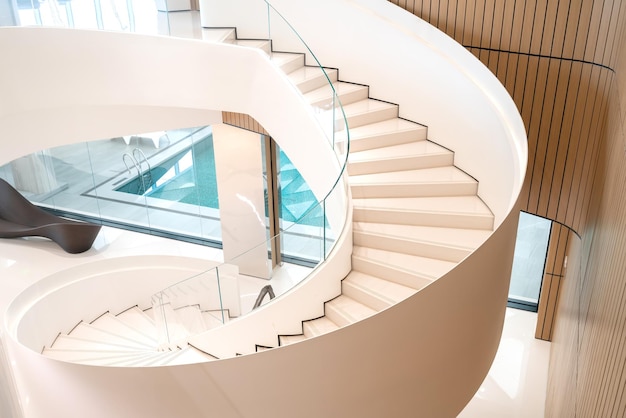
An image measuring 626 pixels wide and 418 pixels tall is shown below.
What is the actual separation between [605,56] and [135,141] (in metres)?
9.97

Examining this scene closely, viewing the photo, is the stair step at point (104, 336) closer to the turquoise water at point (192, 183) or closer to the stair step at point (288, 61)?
the turquoise water at point (192, 183)

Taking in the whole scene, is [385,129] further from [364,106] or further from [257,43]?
[257,43]

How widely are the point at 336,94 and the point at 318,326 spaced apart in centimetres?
242

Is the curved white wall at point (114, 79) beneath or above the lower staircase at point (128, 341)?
above

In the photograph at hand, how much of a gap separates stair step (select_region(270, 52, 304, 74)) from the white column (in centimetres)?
336

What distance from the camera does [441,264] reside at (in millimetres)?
6082

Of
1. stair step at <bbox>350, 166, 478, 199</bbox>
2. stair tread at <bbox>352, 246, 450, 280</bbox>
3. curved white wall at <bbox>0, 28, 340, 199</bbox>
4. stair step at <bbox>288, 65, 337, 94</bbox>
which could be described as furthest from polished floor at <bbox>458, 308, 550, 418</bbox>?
stair step at <bbox>288, 65, 337, 94</bbox>

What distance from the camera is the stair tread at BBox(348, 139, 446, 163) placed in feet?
23.4

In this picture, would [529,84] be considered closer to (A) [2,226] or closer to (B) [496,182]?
(B) [496,182]

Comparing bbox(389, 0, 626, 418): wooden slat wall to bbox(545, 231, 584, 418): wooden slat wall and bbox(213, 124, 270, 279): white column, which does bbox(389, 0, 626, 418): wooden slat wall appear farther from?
bbox(213, 124, 270, 279): white column

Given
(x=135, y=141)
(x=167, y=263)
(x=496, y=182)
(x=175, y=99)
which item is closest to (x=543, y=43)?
(x=496, y=182)

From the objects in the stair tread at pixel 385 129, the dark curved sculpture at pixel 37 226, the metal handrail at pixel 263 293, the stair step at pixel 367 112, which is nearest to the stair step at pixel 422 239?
the metal handrail at pixel 263 293

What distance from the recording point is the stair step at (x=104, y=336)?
9781 mm

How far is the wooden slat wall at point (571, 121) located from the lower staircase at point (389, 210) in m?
1.11
